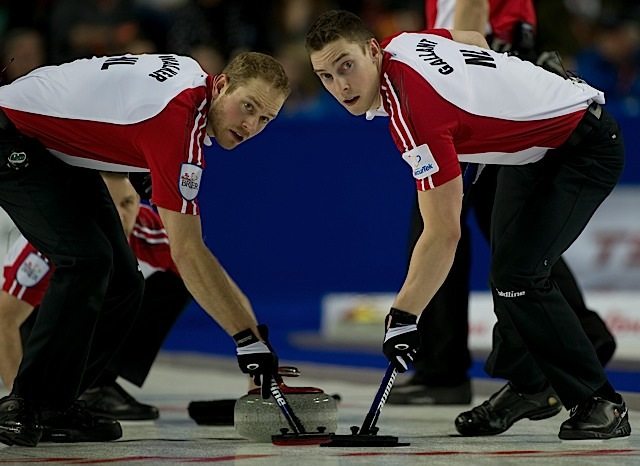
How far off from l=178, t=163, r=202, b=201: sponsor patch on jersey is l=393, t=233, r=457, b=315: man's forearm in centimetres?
70

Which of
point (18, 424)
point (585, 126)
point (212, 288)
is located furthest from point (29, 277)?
point (585, 126)

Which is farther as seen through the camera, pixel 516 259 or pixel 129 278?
pixel 129 278

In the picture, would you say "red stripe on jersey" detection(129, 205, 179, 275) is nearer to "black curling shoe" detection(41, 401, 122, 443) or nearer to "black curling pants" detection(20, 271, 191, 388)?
"black curling pants" detection(20, 271, 191, 388)

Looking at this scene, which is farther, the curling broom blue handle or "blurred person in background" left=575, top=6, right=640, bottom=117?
"blurred person in background" left=575, top=6, right=640, bottom=117

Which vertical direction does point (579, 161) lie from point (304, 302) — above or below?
above

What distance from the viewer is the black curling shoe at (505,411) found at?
15.5 ft

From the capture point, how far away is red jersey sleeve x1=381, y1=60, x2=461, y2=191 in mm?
4133

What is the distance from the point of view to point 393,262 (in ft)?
31.2

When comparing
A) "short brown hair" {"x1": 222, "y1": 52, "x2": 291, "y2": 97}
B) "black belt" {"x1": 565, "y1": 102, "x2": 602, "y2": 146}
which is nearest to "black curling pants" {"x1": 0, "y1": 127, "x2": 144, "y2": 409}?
"short brown hair" {"x1": 222, "y1": 52, "x2": 291, "y2": 97}

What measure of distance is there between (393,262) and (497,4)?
380 centimetres

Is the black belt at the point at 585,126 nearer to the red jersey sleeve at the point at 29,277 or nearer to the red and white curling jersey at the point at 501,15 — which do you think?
the red and white curling jersey at the point at 501,15

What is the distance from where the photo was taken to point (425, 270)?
4188 mm

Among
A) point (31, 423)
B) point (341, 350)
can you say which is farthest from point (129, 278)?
point (341, 350)

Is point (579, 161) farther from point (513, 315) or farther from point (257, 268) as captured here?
point (257, 268)
